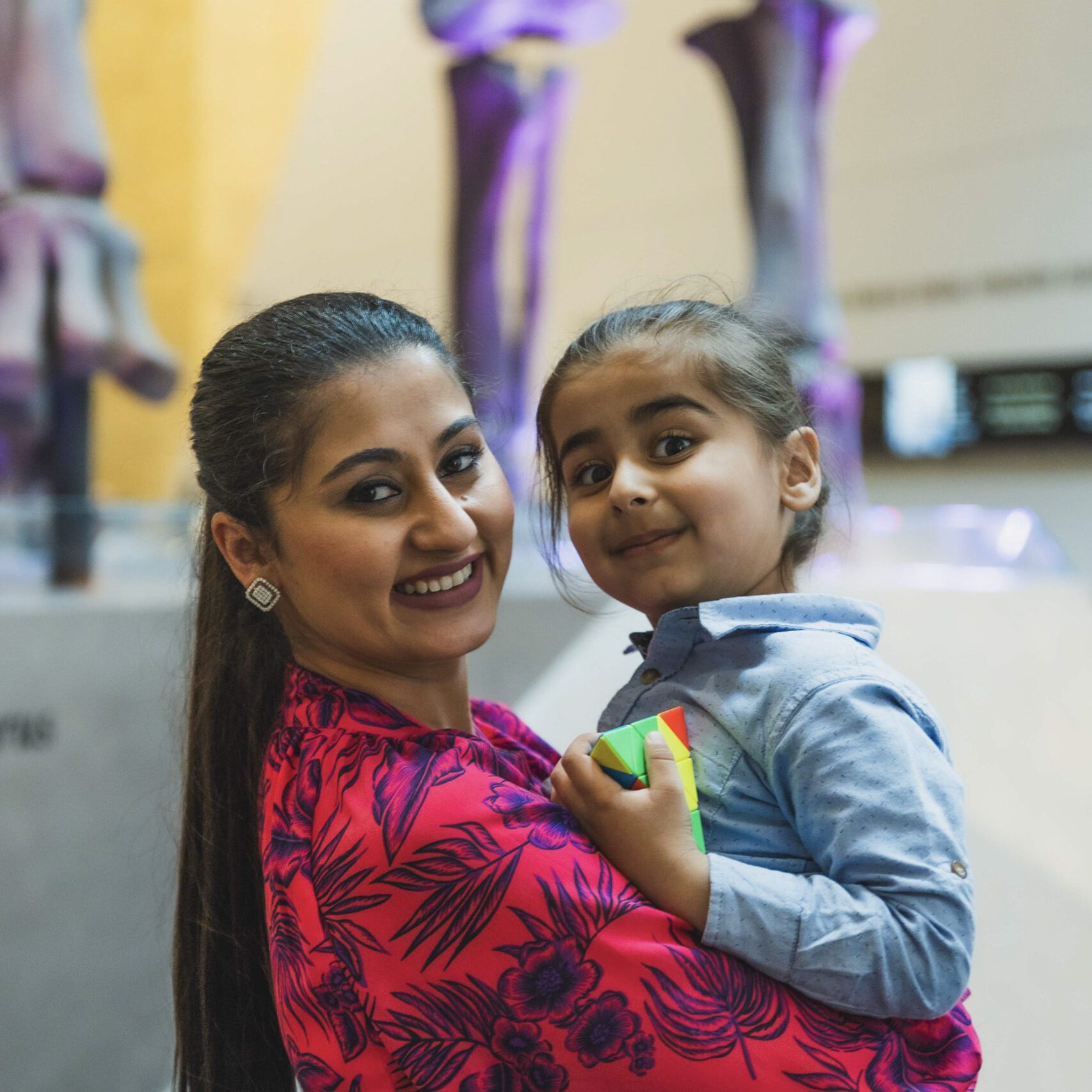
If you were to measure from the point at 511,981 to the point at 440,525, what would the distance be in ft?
1.28

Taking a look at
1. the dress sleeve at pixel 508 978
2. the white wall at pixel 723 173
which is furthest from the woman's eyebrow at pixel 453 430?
the white wall at pixel 723 173

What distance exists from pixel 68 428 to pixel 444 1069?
131 inches

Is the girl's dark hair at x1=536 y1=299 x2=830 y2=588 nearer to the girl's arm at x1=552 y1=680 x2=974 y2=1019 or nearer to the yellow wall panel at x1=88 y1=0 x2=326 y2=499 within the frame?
the girl's arm at x1=552 y1=680 x2=974 y2=1019

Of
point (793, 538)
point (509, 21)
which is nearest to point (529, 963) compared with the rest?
point (793, 538)

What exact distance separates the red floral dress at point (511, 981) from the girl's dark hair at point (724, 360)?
42 centimetres

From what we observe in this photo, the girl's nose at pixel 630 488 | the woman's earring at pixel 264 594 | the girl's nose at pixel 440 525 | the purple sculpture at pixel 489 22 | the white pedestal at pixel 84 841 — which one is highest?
the purple sculpture at pixel 489 22

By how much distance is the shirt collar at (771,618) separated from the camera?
1.06m

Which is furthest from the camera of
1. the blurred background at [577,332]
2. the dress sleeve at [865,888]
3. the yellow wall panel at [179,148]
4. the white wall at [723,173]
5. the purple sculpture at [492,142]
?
the yellow wall panel at [179,148]

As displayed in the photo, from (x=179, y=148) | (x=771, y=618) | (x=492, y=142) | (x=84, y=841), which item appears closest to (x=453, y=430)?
(x=771, y=618)

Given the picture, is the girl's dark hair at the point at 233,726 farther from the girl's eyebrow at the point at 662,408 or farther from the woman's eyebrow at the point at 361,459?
the girl's eyebrow at the point at 662,408

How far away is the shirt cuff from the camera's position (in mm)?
898

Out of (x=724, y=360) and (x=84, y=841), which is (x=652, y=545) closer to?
(x=724, y=360)

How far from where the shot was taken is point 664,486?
3.57ft

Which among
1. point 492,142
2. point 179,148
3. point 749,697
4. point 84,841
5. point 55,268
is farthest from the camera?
point 179,148
